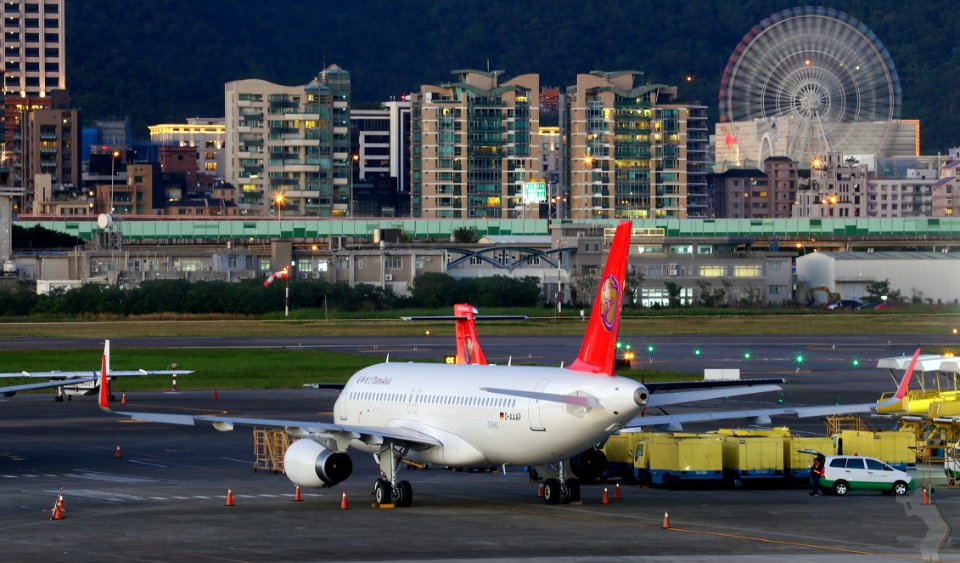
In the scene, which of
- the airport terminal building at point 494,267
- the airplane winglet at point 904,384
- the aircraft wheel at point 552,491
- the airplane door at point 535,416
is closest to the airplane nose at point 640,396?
the airplane door at point 535,416

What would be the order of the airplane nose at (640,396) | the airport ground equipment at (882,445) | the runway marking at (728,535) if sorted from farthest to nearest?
the airport ground equipment at (882,445) → the airplane nose at (640,396) → the runway marking at (728,535)

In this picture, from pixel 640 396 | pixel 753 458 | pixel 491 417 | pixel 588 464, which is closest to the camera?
pixel 640 396

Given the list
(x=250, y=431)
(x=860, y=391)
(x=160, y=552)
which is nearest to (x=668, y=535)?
(x=160, y=552)

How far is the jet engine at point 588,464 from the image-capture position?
4844 centimetres

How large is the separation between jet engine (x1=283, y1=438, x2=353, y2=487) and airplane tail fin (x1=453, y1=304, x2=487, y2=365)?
11.5 m

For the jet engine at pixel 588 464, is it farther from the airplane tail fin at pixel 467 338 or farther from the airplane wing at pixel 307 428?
the airplane tail fin at pixel 467 338

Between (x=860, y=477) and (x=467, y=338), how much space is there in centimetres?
1470

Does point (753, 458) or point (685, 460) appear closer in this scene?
point (685, 460)

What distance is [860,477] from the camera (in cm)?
5200

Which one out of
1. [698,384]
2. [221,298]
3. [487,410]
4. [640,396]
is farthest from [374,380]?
[221,298]

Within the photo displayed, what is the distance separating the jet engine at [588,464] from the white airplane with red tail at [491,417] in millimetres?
122

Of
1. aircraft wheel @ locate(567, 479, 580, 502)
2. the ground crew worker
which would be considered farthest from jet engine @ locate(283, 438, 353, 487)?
the ground crew worker

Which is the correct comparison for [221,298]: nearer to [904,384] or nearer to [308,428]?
[904,384]

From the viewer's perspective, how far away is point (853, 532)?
43.7 metres
